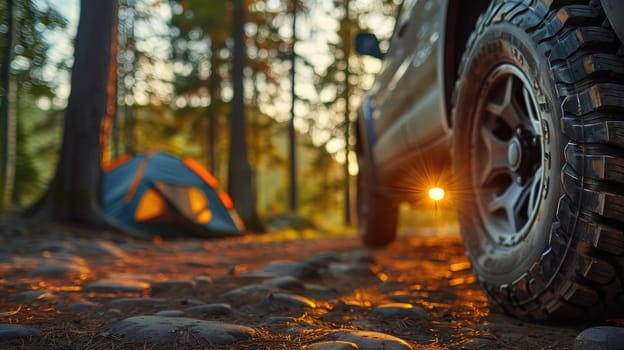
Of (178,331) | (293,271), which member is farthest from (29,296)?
(293,271)

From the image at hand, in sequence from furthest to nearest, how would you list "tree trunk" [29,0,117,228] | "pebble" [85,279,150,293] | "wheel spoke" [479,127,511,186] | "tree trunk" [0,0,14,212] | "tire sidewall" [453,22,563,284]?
"tree trunk" [29,0,117,228] < "tree trunk" [0,0,14,212] < "pebble" [85,279,150,293] < "wheel spoke" [479,127,511,186] < "tire sidewall" [453,22,563,284]

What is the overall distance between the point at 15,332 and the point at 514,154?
76.0 inches

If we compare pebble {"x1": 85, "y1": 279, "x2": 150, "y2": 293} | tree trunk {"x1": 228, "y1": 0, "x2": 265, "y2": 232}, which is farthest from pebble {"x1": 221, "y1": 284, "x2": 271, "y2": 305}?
tree trunk {"x1": 228, "y1": 0, "x2": 265, "y2": 232}

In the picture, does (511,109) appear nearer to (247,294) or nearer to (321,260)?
(247,294)

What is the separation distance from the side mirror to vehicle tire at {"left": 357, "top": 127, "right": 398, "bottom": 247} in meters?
1.10

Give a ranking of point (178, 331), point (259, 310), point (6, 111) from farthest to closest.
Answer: point (6, 111)
point (259, 310)
point (178, 331)

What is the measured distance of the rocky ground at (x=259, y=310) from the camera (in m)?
1.63

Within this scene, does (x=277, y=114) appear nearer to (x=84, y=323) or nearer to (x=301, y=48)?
(x=301, y=48)

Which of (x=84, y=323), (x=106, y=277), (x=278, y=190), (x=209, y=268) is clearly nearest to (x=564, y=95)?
(x=84, y=323)

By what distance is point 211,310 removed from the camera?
2.09 metres

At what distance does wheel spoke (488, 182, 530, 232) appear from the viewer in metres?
2.05

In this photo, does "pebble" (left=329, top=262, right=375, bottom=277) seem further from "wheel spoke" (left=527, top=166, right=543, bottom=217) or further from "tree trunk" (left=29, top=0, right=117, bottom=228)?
"tree trunk" (left=29, top=0, right=117, bottom=228)

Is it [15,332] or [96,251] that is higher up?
[96,251]

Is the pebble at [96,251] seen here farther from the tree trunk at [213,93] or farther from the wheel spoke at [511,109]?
the tree trunk at [213,93]
